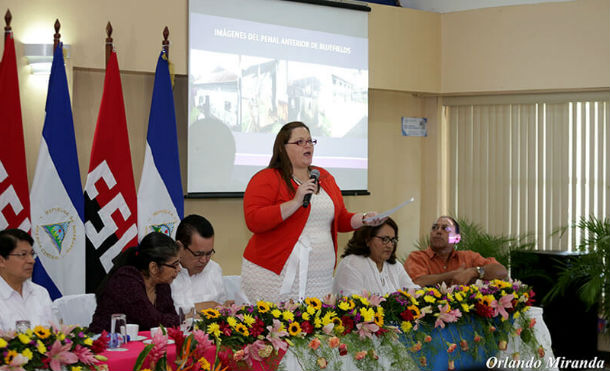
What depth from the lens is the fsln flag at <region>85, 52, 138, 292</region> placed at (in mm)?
5035

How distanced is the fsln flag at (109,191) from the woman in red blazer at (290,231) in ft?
5.33

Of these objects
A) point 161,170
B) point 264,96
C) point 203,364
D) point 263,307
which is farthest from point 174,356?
point 264,96

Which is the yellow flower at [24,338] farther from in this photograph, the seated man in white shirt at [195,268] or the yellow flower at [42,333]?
the seated man in white shirt at [195,268]

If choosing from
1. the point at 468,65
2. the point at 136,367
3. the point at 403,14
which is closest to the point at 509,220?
the point at 468,65

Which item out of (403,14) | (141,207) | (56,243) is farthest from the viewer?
(403,14)

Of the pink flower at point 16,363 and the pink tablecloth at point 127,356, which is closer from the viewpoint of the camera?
the pink flower at point 16,363

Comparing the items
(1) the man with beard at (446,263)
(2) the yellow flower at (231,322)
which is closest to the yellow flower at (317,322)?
(2) the yellow flower at (231,322)

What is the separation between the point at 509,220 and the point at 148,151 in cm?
359

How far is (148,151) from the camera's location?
5.30 meters

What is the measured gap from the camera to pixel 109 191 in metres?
5.09

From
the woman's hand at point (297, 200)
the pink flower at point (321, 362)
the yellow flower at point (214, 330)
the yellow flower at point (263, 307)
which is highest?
the woman's hand at point (297, 200)

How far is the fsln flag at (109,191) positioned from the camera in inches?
198

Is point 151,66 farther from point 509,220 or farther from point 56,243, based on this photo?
point 509,220

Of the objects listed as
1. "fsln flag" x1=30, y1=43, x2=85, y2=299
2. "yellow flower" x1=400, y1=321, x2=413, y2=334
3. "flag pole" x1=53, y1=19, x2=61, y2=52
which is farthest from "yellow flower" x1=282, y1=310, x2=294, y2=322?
"flag pole" x1=53, y1=19, x2=61, y2=52
